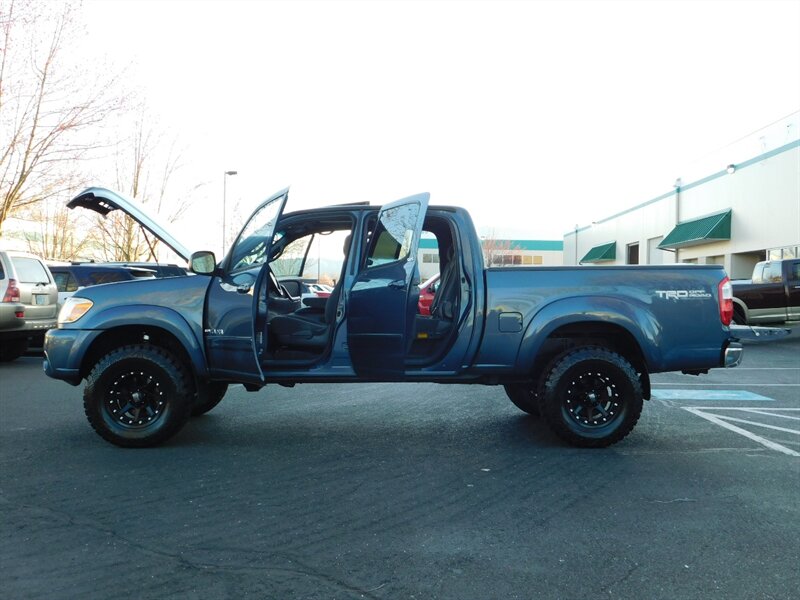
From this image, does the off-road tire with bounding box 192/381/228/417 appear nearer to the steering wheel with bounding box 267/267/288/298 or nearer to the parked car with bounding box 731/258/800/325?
the steering wheel with bounding box 267/267/288/298

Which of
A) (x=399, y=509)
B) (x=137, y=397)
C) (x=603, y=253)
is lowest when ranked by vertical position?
(x=399, y=509)

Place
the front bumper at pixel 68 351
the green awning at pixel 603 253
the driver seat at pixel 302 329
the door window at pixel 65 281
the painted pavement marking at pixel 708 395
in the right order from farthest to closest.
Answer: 1. the green awning at pixel 603 253
2. the door window at pixel 65 281
3. the painted pavement marking at pixel 708 395
4. the driver seat at pixel 302 329
5. the front bumper at pixel 68 351

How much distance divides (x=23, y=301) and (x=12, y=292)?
28cm

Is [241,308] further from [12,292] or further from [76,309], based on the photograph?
[12,292]

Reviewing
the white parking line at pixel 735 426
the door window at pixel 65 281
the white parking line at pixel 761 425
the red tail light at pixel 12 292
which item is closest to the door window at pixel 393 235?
the white parking line at pixel 735 426

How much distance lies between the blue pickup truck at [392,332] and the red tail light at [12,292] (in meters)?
6.26

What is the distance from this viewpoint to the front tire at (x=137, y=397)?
581 cm

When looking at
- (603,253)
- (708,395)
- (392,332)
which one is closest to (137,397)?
(392,332)

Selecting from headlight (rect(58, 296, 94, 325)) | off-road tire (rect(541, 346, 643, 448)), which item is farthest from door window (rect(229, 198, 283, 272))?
off-road tire (rect(541, 346, 643, 448))

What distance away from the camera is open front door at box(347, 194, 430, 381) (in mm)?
5609

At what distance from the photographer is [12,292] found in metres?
11.4

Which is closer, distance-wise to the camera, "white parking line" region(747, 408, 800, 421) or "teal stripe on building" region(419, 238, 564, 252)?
"white parking line" region(747, 408, 800, 421)

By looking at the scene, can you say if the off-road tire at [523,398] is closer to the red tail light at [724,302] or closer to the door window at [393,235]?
the red tail light at [724,302]

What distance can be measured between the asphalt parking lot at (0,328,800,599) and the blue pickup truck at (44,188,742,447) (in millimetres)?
442
